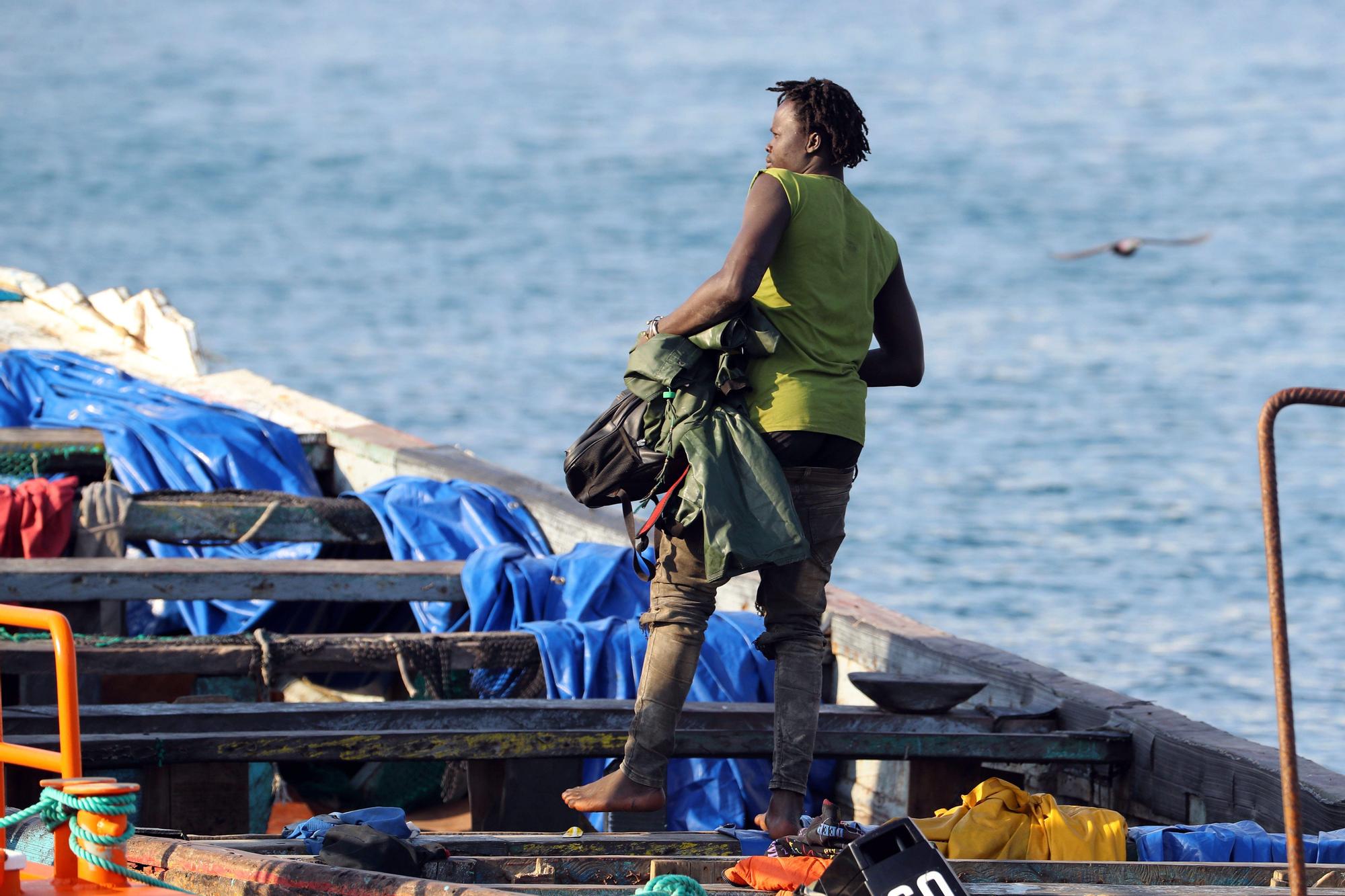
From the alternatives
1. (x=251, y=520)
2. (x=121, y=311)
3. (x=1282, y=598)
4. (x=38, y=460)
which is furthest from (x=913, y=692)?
(x=121, y=311)

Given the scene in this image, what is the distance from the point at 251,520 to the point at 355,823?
12.5 ft

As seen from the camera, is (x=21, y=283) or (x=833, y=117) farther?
(x=21, y=283)

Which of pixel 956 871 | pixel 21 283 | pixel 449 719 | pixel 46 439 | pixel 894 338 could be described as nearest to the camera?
pixel 956 871

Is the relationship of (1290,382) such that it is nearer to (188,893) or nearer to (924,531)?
(924,531)

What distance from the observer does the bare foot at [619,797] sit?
4.74 meters

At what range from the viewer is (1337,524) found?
59.8 feet

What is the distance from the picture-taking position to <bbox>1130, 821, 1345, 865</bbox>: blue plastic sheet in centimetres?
468

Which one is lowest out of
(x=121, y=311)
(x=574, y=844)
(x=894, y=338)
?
(x=574, y=844)

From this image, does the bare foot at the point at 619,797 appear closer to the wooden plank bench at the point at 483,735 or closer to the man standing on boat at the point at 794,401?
the man standing on boat at the point at 794,401

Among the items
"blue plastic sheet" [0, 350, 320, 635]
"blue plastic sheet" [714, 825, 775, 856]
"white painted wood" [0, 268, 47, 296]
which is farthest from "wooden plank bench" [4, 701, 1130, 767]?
"white painted wood" [0, 268, 47, 296]

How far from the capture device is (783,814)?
477cm

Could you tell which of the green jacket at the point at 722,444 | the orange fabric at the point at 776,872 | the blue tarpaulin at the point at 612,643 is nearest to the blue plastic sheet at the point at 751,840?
the orange fabric at the point at 776,872

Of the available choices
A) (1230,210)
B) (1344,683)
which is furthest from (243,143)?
(1344,683)

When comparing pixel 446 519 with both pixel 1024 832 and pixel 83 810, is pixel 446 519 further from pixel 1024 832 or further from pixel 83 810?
pixel 83 810
